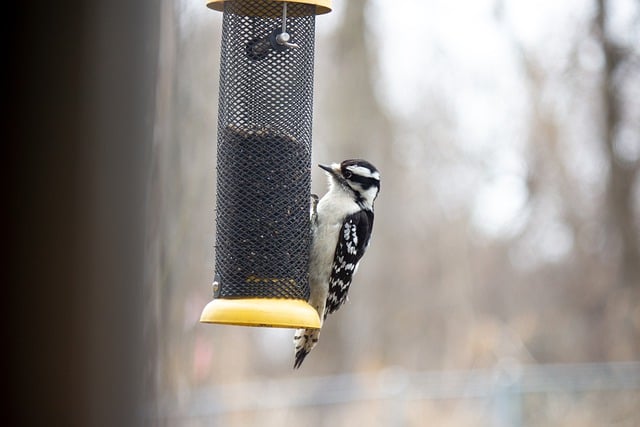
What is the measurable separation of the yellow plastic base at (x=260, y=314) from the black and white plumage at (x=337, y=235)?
0.71m

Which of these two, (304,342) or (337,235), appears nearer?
(337,235)

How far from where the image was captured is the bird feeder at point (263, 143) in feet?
15.5

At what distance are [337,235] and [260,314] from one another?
1221 millimetres

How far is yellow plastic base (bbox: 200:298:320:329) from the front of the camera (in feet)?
13.9

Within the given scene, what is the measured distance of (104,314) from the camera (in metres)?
0.64

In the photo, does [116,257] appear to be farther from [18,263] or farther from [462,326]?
[462,326]

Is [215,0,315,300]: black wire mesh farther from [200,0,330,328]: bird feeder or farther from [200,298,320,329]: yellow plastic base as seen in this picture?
[200,298,320,329]: yellow plastic base

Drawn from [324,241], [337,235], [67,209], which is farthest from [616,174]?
[67,209]

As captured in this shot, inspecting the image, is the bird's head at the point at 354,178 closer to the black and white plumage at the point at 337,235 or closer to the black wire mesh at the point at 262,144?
the black and white plumage at the point at 337,235

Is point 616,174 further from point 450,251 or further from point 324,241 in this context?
point 324,241

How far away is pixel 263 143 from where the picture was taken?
478cm

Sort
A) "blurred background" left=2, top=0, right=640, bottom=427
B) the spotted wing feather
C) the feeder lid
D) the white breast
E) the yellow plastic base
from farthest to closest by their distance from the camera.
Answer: "blurred background" left=2, top=0, right=640, bottom=427 < the spotted wing feather < the white breast < the feeder lid < the yellow plastic base

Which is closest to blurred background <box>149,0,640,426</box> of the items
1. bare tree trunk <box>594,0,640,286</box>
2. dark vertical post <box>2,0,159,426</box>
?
bare tree trunk <box>594,0,640,286</box>

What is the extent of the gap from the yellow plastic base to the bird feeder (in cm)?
22
